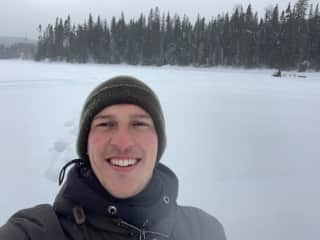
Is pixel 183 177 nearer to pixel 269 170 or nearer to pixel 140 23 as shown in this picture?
pixel 269 170

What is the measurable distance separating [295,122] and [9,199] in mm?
7034

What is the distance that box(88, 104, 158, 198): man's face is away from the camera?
1.44 metres

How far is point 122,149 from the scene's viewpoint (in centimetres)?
147

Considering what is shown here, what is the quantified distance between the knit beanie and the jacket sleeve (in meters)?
0.34

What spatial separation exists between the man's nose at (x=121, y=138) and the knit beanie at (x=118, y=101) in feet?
0.43

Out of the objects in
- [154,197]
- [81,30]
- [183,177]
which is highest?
[81,30]

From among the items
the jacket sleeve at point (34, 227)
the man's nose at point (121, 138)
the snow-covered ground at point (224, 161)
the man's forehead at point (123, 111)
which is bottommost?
the snow-covered ground at point (224, 161)

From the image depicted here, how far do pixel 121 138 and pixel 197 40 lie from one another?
61.9 m

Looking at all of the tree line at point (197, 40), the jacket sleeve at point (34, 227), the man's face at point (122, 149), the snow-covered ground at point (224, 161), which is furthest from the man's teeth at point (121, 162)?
the tree line at point (197, 40)

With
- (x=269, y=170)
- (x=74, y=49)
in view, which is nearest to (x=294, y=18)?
(x=74, y=49)

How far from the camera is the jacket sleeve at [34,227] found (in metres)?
1.29

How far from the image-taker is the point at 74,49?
7175 cm

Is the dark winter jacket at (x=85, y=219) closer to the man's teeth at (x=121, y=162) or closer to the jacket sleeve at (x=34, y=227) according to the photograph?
the jacket sleeve at (x=34, y=227)

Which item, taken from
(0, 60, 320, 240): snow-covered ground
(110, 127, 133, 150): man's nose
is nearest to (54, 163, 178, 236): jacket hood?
(110, 127, 133, 150): man's nose
